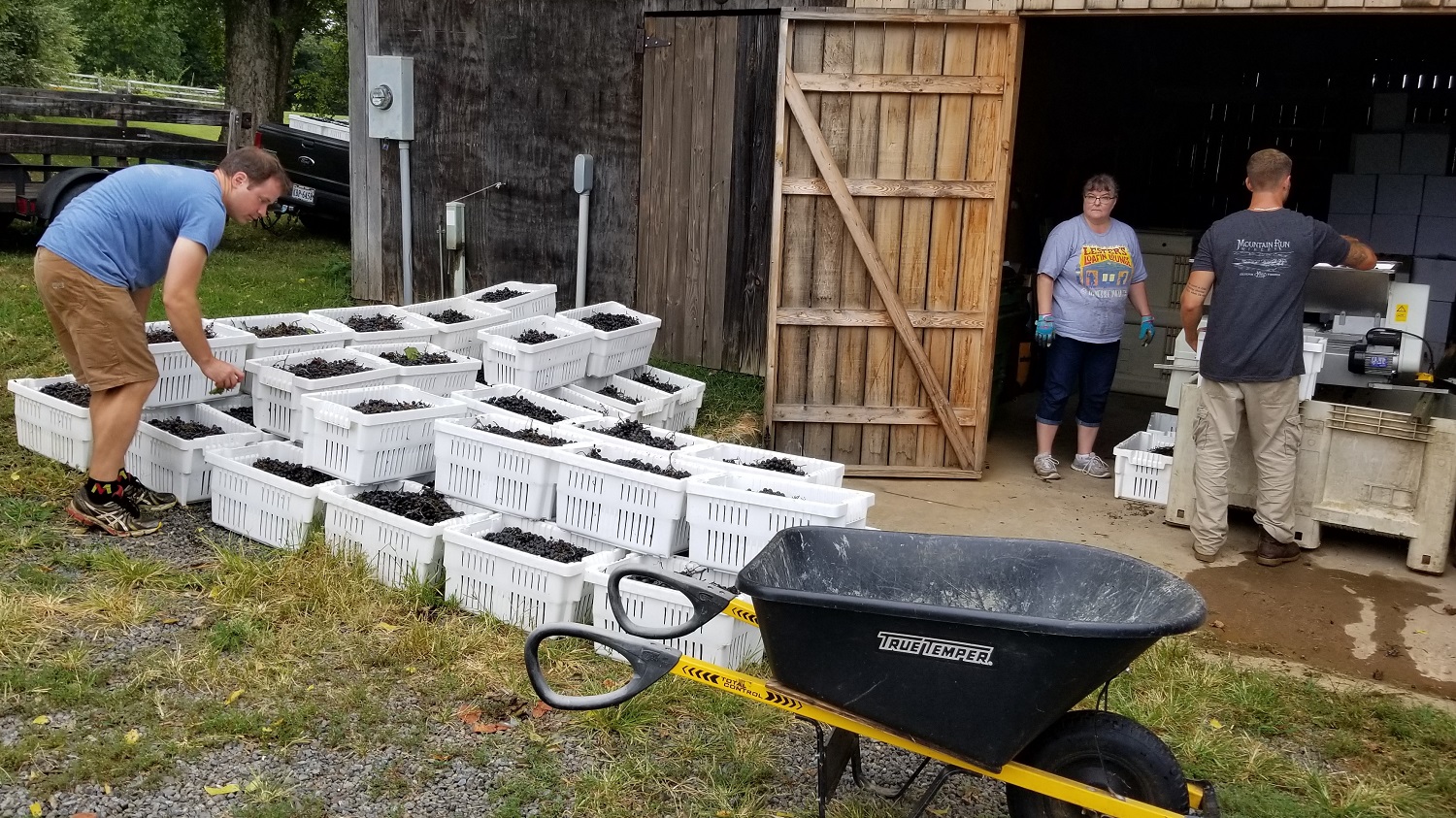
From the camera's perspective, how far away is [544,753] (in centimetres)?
385

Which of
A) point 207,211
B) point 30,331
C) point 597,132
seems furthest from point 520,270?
point 207,211

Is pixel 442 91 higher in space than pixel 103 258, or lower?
higher

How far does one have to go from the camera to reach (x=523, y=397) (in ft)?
20.0

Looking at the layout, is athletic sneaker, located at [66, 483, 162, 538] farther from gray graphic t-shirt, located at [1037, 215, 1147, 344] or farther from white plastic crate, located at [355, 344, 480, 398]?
gray graphic t-shirt, located at [1037, 215, 1147, 344]

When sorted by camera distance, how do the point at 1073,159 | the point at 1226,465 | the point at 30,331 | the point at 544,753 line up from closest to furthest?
the point at 544,753 < the point at 1226,465 < the point at 30,331 < the point at 1073,159

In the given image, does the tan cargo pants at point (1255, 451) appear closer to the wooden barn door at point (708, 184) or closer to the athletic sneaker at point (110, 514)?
the wooden barn door at point (708, 184)

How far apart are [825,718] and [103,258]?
150 inches

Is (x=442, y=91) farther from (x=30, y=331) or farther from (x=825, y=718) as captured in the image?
(x=825, y=718)

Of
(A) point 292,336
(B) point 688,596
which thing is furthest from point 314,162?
(B) point 688,596

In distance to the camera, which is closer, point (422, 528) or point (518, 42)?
point (422, 528)

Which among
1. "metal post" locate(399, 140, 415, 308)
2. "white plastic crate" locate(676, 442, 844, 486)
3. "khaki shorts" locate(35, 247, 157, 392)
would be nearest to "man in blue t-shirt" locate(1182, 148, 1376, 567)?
"white plastic crate" locate(676, 442, 844, 486)

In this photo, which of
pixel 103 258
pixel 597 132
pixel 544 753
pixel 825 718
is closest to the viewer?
pixel 825 718

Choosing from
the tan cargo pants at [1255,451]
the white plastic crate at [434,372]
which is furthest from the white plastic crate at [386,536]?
the tan cargo pants at [1255,451]

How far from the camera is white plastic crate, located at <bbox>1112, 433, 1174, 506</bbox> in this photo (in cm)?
668
